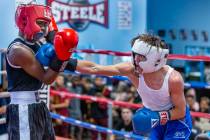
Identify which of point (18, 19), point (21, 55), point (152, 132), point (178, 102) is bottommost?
point (152, 132)

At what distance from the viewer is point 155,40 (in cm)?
268

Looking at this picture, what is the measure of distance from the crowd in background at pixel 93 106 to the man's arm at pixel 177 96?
2.44m

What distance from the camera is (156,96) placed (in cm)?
274

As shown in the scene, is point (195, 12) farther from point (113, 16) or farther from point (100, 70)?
point (100, 70)

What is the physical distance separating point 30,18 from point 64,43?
27 centimetres

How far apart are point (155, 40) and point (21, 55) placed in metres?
0.69

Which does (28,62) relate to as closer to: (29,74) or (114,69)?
(29,74)

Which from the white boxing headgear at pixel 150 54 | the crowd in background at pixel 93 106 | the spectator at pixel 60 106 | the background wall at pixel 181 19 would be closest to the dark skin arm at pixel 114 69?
the white boxing headgear at pixel 150 54

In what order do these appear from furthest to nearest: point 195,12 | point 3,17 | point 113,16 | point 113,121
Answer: point 195,12, point 113,16, point 113,121, point 3,17

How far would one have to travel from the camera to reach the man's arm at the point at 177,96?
2691mm

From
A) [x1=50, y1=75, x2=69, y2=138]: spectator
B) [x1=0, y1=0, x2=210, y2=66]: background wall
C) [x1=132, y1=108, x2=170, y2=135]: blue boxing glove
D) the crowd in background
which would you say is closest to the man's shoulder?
[x1=132, y1=108, x2=170, y2=135]: blue boxing glove

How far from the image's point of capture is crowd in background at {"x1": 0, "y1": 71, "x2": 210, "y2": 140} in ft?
18.3

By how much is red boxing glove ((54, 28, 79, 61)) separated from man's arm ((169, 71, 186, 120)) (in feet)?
1.86

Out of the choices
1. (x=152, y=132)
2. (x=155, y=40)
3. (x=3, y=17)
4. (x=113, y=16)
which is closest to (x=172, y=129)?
(x=152, y=132)
